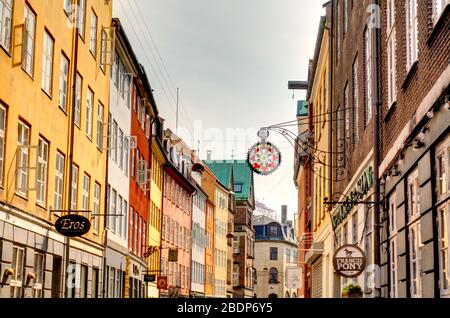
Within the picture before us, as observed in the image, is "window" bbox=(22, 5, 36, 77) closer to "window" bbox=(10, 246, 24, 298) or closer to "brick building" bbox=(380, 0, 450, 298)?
"window" bbox=(10, 246, 24, 298)

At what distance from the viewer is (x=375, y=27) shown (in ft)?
57.4

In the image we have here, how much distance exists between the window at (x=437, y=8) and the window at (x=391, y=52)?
3.95 meters

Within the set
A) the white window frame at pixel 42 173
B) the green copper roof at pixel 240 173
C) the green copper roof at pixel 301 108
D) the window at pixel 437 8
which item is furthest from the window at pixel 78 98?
the green copper roof at pixel 240 173

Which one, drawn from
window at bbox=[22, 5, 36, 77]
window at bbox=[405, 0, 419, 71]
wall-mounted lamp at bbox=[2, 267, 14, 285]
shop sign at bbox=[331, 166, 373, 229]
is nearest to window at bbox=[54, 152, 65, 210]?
window at bbox=[22, 5, 36, 77]

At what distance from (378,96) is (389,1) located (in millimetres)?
2008

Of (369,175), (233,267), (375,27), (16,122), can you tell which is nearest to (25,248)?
(16,122)

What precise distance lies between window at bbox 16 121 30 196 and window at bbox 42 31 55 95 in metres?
2.21

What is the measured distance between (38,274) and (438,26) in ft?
46.3

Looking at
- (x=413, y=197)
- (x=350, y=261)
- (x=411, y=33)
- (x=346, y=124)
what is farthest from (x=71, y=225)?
(x=411, y=33)

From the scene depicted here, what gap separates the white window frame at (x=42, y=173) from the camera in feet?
71.2

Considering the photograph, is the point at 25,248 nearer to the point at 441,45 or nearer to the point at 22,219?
the point at 22,219

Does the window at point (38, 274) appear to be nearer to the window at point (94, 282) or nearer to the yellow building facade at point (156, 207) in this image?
the window at point (94, 282)

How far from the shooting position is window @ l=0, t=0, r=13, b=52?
58.3ft
